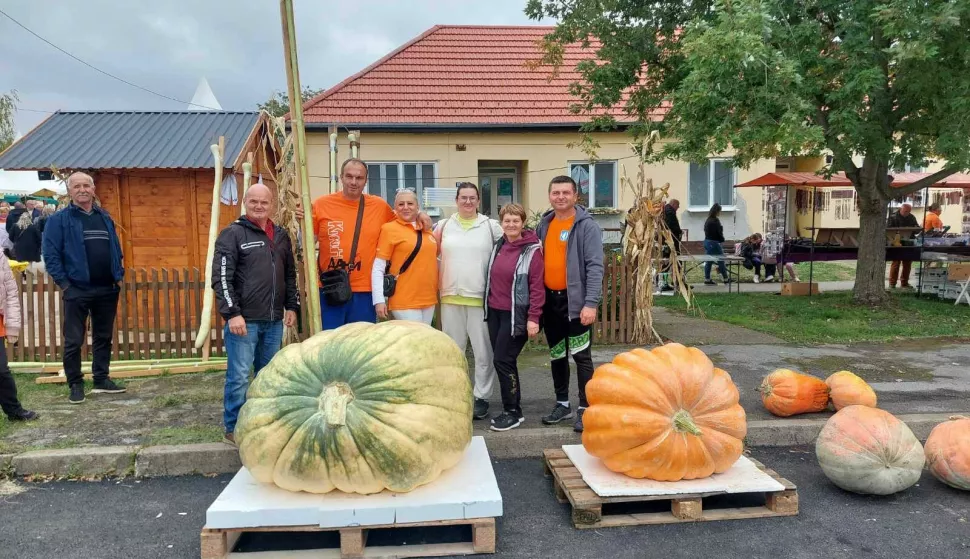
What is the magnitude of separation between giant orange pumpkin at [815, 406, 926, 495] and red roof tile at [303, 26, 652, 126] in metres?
12.6

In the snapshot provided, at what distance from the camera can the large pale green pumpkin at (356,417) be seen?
312 cm

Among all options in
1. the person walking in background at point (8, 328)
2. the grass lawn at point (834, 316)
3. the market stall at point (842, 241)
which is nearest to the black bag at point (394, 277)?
the person walking in background at point (8, 328)

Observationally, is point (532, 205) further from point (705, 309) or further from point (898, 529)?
point (898, 529)

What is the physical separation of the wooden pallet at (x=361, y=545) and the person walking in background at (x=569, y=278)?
1.67 meters

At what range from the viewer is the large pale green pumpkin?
3119 millimetres

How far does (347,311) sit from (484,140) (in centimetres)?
1174

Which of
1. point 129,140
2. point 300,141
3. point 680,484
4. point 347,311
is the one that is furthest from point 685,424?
point 129,140

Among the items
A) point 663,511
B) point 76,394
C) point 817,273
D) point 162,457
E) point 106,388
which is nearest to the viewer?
point 663,511

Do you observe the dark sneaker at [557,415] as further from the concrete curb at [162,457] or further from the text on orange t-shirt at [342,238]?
the text on orange t-shirt at [342,238]

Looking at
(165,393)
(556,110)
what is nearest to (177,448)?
(165,393)

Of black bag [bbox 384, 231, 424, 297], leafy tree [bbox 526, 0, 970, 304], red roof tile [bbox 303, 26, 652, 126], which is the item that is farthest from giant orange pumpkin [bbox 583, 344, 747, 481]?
red roof tile [bbox 303, 26, 652, 126]

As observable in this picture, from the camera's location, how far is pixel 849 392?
496cm

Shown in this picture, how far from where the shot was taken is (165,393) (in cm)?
592

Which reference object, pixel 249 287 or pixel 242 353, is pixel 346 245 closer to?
pixel 249 287
